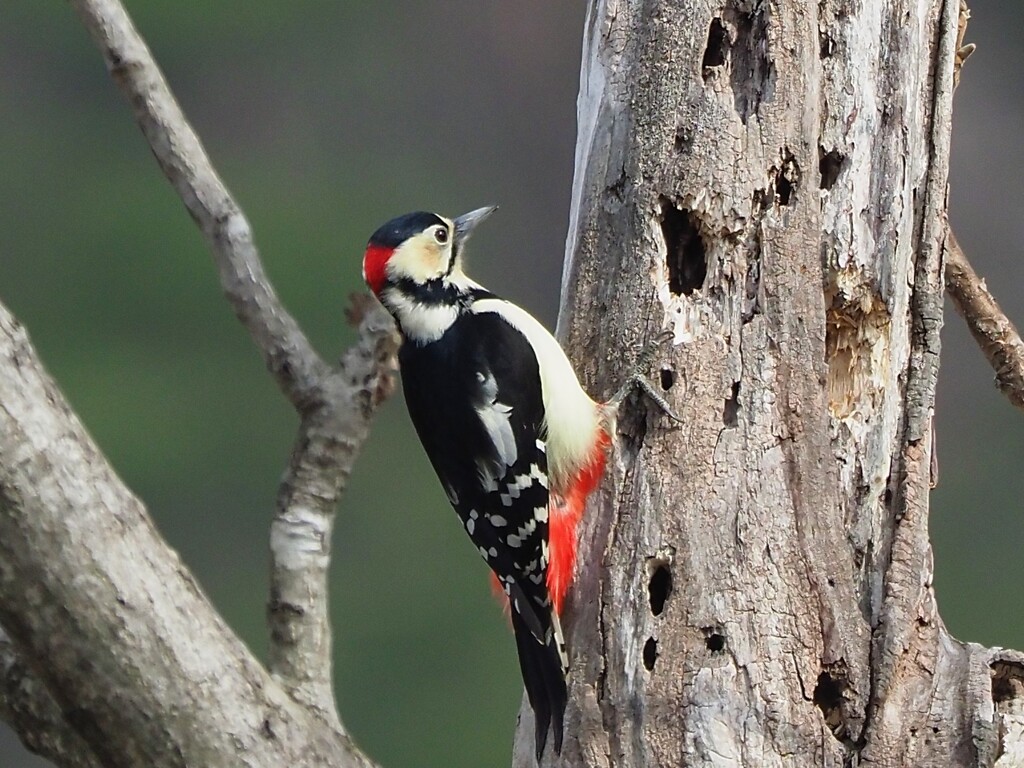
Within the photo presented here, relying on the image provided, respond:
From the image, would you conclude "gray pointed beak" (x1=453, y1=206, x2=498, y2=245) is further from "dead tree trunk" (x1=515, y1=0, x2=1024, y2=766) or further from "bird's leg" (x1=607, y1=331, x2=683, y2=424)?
"bird's leg" (x1=607, y1=331, x2=683, y2=424)

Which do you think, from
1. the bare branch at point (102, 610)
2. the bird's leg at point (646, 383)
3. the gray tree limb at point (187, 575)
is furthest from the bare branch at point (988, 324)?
the bare branch at point (102, 610)

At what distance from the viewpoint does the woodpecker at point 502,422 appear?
2.75 meters

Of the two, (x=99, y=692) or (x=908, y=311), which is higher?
(x=908, y=311)

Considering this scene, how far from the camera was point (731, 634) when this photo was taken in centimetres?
259

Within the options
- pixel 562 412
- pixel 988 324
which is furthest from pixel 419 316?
pixel 988 324

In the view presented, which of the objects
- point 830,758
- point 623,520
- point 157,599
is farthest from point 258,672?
point 830,758

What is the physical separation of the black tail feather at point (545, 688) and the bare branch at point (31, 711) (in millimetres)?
733

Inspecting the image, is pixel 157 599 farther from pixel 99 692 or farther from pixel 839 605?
pixel 839 605

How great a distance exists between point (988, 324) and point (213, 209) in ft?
4.92

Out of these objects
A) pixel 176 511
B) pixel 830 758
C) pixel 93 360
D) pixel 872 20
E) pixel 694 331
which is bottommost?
pixel 830 758

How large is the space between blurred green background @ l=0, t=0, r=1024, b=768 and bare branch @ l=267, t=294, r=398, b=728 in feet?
20.2

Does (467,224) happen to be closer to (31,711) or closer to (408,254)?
(408,254)

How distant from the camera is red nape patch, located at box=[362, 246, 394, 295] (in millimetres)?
3168

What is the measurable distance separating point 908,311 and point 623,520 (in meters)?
0.59
